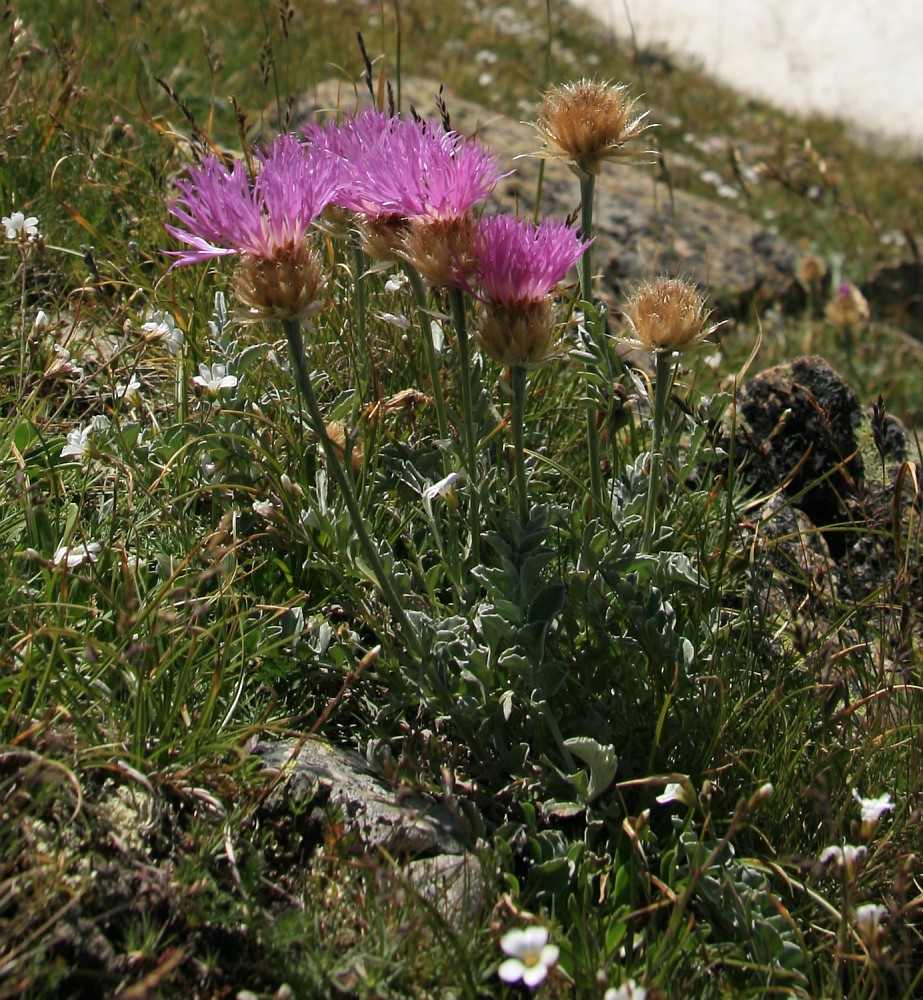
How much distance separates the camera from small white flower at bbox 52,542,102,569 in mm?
2051

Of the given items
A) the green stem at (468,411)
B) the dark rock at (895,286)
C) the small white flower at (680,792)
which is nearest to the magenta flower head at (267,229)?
the green stem at (468,411)

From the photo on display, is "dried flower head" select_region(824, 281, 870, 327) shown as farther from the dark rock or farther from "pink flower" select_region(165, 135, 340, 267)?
"pink flower" select_region(165, 135, 340, 267)

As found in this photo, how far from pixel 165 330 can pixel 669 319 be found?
1.26 metres

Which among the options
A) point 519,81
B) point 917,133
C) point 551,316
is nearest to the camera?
point 551,316

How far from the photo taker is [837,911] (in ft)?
6.36

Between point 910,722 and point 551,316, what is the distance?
1174 mm

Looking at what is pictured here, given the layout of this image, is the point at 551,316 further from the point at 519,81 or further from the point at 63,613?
the point at 519,81

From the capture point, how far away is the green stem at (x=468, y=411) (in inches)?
76.0

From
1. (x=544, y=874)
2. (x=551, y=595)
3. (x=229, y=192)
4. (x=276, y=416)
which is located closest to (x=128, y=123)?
(x=276, y=416)

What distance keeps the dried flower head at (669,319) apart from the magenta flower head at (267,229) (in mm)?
688

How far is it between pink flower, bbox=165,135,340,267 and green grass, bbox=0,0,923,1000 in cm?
29

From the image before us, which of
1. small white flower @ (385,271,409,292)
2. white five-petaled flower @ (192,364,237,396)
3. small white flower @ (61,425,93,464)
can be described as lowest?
small white flower @ (61,425,93,464)

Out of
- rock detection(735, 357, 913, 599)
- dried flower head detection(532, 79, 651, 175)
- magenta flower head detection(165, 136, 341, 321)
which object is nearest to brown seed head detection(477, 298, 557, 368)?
magenta flower head detection(165, 136, 341, 321)

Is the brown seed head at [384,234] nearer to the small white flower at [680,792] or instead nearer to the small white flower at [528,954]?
the small white flower at [680,792]
